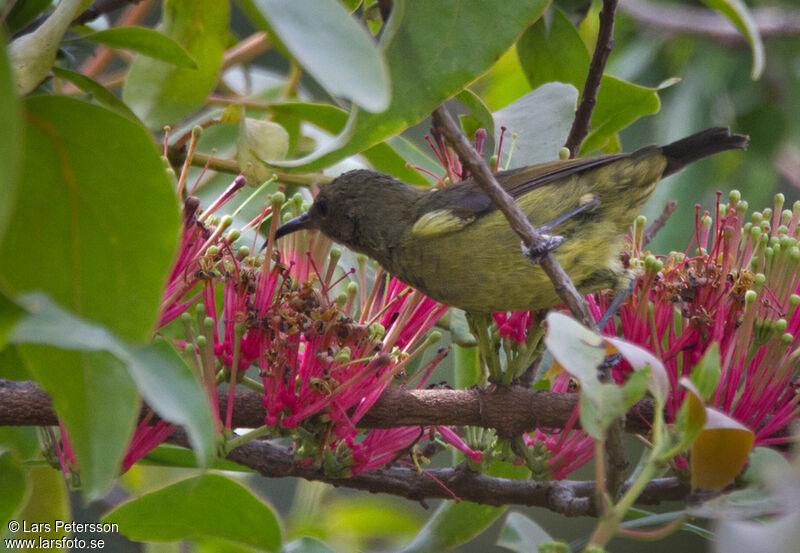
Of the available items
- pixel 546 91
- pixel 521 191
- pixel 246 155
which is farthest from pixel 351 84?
pixel 521 191

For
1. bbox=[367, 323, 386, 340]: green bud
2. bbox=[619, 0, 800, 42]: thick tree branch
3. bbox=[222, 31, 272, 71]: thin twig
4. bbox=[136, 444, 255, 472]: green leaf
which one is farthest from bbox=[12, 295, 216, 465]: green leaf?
bbox=[619, 0, 800, 42]: thick tree branch

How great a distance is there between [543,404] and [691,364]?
344 mm

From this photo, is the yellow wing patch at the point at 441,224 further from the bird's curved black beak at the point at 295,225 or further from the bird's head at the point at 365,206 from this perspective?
the bird's curved black beak at the point at 295,225

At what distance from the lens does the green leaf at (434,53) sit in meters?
1.50

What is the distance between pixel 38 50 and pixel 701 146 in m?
1.78

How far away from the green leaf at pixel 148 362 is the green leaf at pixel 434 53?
47 cm

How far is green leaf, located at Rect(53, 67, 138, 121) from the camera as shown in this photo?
184 centimetres

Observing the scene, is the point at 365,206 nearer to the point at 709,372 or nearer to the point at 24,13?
the point at 24,13

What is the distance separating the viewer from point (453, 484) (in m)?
2.01

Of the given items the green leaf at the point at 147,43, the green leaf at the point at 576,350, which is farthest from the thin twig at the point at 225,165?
the green leaf at the point at 576,350

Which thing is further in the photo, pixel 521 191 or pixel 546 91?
pixel 521 191

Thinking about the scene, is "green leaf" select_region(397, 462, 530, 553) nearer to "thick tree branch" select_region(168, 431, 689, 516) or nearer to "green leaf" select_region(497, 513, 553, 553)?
"thick tree branch" select_region(168, 431, 689, 516)

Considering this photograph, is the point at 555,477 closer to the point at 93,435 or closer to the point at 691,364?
the point at 691,364

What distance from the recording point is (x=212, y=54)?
2311mm
